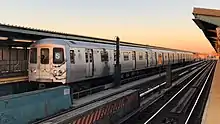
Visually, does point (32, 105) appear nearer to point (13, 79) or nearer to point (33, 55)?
point (13, 79)

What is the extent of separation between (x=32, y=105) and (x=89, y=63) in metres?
8.45

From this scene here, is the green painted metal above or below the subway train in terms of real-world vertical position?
below

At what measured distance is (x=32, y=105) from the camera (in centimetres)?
1126

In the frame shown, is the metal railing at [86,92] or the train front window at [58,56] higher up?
the train front window at [58,56]

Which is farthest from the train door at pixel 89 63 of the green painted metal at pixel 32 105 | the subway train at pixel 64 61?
the green painted metal at pixel 32 105

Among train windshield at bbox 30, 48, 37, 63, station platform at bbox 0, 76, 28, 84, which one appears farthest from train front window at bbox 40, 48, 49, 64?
station platform at bbox 0, 76, 28, 84

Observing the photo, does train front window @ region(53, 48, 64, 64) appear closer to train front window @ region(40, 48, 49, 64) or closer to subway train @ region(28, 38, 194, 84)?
subway train @ region(28, 38, 194, 84)

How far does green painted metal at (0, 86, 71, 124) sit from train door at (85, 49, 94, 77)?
496cm

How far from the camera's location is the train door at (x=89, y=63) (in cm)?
1925

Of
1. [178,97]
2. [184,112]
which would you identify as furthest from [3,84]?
[178,97]

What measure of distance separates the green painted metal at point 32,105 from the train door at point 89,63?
4.96 metres

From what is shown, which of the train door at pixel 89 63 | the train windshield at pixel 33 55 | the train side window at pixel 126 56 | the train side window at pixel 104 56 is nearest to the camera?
the train windshield at pixel 33 55

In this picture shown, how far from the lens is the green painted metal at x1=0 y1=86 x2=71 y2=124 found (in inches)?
385

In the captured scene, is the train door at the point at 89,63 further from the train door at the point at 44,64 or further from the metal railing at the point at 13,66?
the metal railing at the point at 13,66
